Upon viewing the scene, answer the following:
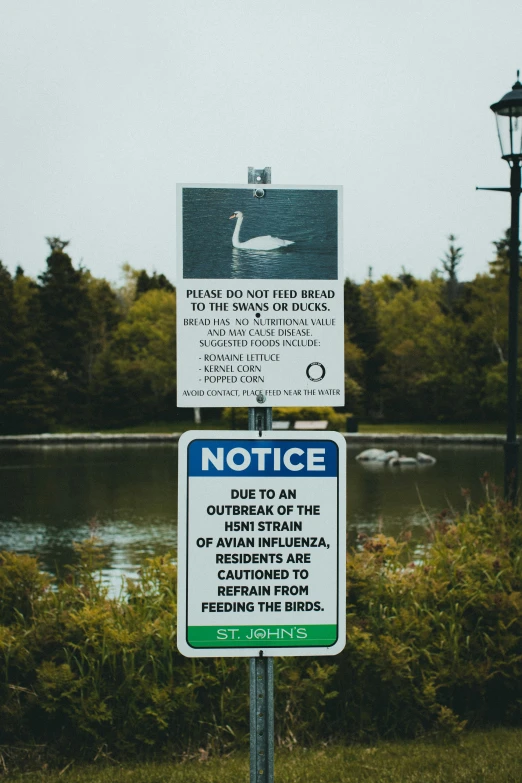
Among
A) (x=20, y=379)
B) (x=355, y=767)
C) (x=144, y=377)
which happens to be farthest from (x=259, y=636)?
(x=144, y=377)

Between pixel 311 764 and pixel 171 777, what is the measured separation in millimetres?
681

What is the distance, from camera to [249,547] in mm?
2578

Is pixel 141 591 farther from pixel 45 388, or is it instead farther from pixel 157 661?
pixel 45 388

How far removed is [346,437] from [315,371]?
150 feet

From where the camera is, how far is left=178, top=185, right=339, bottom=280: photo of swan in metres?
2.62

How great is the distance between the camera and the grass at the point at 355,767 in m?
4.22

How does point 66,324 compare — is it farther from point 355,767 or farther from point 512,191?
point 355,767

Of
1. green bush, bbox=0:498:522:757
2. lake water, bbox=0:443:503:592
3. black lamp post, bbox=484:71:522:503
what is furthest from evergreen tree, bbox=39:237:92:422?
green bush, bbox=0:498:522:757

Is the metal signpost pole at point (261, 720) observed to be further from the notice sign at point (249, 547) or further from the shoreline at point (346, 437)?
the shoreline at point (346, 437)

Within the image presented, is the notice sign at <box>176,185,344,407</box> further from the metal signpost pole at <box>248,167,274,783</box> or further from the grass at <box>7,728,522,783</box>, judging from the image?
the grass at <box>7,728,522,783</box>

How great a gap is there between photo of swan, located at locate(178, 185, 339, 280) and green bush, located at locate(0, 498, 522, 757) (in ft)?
9.06

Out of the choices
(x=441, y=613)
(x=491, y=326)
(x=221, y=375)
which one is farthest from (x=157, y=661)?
(x=491, y=326)

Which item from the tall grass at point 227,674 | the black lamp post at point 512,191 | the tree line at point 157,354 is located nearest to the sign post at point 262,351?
the tall grass at point 227,674

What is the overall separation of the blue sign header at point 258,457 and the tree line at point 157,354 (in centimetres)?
4891
